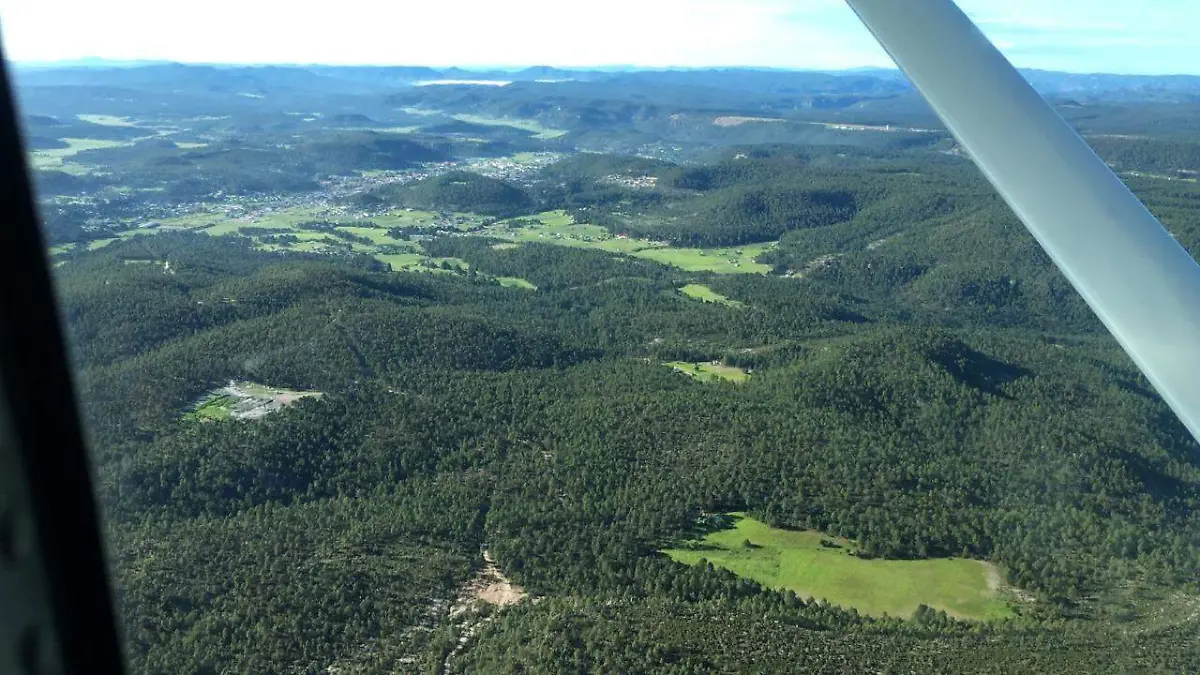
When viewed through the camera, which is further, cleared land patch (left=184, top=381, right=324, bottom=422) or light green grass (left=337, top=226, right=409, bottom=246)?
light green grass (left=337, top=226, right=409, bottom=246)

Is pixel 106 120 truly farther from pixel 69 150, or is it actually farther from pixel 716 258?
pixel 716 258

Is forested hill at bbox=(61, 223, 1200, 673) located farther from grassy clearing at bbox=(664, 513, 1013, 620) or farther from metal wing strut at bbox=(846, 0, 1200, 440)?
metal wing strut at bbox=(846, 0, 1200, 440)

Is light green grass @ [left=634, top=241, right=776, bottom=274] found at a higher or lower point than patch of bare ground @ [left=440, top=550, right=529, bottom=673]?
higher

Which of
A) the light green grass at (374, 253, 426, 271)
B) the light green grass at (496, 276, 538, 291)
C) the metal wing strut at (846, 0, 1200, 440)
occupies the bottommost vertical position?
the light green grass at (496, 276, 538, 291)

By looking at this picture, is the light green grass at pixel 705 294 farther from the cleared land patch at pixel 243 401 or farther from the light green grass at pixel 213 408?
the light green grass at pixel 213 408

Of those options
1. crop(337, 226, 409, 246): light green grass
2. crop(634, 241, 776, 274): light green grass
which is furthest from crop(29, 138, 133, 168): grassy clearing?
crop(634, 241, 776, 274): light green grass

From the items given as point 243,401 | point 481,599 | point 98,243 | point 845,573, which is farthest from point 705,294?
point 98,243
